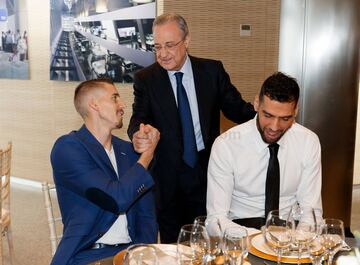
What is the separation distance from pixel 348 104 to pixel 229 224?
2811mm

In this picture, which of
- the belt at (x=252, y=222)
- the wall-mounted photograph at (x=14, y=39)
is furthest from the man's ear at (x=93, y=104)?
the wall-mounted photograph at (x=14, y=39)

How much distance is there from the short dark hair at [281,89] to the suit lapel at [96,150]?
0.79 meters

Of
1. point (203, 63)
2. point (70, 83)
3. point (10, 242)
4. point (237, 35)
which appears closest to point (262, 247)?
point (203, 63)

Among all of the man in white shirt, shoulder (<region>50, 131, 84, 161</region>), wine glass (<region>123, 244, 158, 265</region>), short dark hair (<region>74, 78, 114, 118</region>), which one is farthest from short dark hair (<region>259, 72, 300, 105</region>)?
wine glass (<region>123, 244, 158, 265</region>)

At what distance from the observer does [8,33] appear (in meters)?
6.10

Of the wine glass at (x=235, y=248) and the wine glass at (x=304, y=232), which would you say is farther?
the wine glass at (x=304, y=232)

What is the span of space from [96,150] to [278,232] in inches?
37.1

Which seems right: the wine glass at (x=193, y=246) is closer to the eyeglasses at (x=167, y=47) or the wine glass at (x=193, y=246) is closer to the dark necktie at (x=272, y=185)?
the dark necktie at (x=272, y=185)

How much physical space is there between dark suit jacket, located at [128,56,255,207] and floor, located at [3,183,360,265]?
5.23 ft

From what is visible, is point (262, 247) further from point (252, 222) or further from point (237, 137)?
point (237, 137)

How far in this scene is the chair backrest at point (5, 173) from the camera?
3215 millimetres

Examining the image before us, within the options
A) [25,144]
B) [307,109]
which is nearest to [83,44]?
[25,144]

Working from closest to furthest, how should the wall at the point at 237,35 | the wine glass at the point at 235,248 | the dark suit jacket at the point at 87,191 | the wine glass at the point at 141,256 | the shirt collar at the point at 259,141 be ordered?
the wine glass at the point at 141,256 → the wine glass at the point at 235,248 → the dark suit jacket at the point at 87,191 → the shirt collar at the point at 259,141 → the wall at the point at 237,35

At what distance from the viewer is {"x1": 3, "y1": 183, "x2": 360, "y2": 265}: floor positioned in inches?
157
